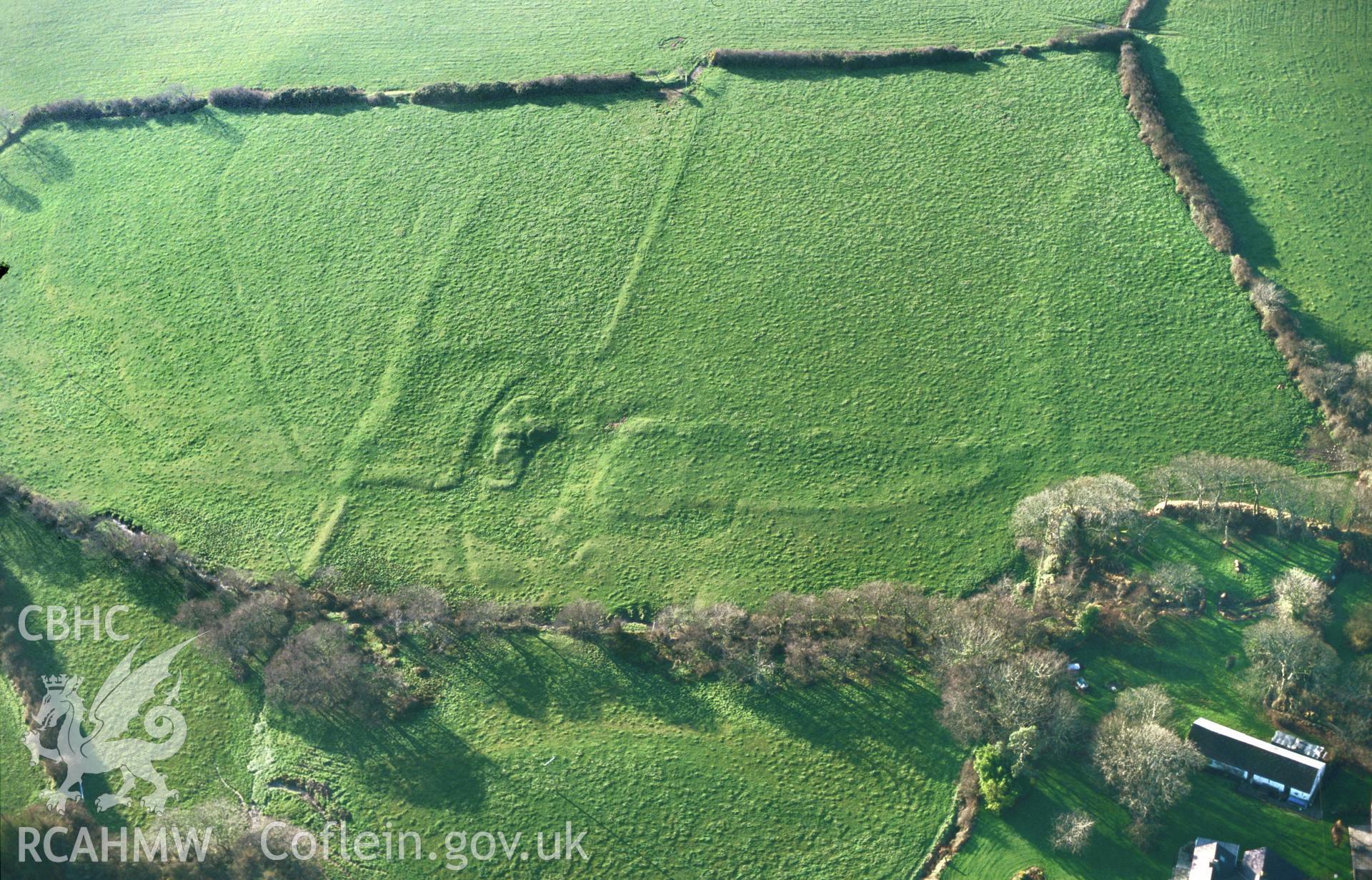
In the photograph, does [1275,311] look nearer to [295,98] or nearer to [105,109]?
[295,98]

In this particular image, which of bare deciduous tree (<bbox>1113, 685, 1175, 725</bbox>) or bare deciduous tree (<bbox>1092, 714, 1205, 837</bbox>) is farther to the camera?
bare deciduous tree (<bbox>1113, 685, 1175, 725</bbox>)

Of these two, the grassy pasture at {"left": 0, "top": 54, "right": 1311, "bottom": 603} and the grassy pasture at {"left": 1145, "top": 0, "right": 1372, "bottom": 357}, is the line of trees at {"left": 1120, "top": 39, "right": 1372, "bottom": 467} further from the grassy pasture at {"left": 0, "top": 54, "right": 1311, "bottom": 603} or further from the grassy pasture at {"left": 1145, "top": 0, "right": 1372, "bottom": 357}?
the grassy pasture at {"left": 1145, "top": 0, "right": 1372, "bottom": 357}

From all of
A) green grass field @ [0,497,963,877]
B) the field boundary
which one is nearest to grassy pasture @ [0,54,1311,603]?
the field boundary

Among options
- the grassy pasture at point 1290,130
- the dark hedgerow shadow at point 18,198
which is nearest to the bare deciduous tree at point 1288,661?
the grassy pasture at point 1290,130

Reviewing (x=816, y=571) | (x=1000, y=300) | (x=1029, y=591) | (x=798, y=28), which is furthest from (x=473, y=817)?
(x=798, y=28)

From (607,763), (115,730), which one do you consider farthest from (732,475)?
(115,730)

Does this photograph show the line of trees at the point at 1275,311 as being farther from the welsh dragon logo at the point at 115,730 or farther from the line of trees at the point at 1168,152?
the welsh dragon logo at the point at 115,730

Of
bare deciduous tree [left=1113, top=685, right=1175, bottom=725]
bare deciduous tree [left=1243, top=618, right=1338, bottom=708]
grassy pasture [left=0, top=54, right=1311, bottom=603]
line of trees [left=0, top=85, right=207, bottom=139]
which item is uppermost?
line of trees [left=0, top=85, right=207, bottom=139]
